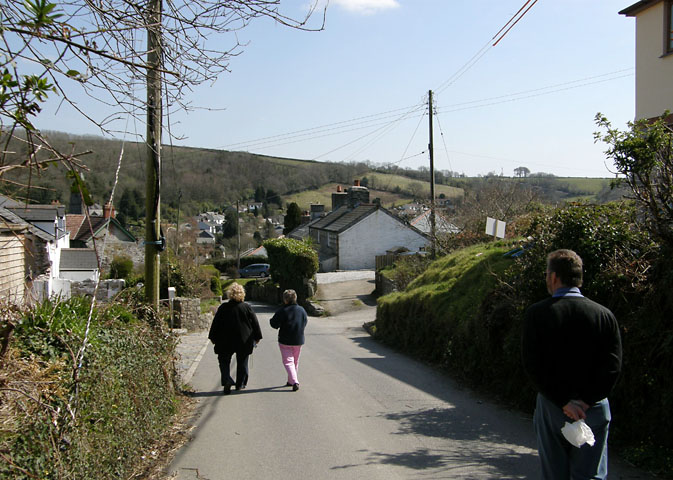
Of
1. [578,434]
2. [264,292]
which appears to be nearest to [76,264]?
[264,292]

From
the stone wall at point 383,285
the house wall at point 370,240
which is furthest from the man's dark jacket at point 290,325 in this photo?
the house wall at point 370,240

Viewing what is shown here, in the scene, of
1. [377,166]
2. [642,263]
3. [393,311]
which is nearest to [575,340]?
[642,263]

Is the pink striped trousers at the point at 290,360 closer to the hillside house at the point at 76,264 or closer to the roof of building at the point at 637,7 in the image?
the roof of building at the point at 637,7

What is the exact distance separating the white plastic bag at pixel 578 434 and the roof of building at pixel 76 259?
3123cm

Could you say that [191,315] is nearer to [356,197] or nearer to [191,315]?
[191,315]

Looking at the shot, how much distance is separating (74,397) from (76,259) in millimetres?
30222

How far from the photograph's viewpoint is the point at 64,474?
3.85 meters

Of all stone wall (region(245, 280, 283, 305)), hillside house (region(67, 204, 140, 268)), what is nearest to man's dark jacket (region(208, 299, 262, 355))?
stone wall (region(245, 280, 283, 305))

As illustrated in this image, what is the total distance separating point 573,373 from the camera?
387 centimetres

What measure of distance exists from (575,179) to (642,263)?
3038 inches

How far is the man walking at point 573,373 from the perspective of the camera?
3838mm

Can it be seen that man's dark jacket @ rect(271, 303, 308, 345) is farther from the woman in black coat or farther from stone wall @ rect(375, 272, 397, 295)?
stone wall @ rect(375, 272, 397, 295)

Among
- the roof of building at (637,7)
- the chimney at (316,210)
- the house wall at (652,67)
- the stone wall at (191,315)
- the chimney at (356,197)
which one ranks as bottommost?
the stone wall at (191,315)

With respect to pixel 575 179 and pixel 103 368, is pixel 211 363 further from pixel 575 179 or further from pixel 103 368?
pixel 575 179
